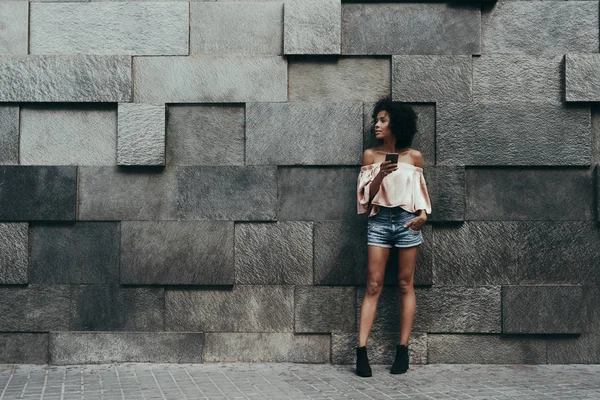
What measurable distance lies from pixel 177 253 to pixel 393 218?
197cm

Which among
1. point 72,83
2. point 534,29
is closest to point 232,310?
point 72,83

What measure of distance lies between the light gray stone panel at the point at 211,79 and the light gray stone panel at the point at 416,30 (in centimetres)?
73

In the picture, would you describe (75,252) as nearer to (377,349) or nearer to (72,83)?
(72,83)

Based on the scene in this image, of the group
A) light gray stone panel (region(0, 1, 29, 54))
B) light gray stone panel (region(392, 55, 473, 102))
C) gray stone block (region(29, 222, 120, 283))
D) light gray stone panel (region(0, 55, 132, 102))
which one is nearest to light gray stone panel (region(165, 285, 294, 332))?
gray stone block (region(29, 222, 120, 283))

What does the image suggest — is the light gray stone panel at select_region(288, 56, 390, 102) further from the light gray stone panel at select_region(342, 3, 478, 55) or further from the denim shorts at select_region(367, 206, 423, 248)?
the denim shorts at select_region(367, 206, 423, 248)

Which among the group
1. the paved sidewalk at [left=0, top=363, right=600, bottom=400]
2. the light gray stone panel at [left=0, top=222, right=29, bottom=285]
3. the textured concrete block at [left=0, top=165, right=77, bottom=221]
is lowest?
the paved sidewalk at [left=0, top=363, right=600, bottom=400]

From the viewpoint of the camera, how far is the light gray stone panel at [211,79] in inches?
272

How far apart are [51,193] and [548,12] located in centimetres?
483

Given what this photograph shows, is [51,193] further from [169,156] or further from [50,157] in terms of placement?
[169,156]

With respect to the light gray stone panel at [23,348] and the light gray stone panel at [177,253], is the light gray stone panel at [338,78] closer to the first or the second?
the light gray stone panel at [177,253]

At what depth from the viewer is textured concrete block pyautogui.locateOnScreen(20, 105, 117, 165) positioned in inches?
271

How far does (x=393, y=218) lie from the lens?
21.1 feet

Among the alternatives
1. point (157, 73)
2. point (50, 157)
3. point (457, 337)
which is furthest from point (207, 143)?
point (457, 337)

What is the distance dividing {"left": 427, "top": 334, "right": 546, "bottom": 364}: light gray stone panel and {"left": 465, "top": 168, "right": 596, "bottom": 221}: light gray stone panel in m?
1.10
